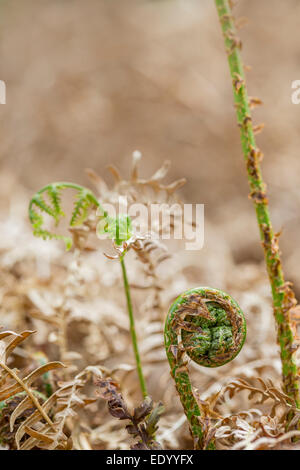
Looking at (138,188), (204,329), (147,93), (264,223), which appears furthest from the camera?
(147,93)

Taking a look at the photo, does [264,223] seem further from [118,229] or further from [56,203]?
[56,203]

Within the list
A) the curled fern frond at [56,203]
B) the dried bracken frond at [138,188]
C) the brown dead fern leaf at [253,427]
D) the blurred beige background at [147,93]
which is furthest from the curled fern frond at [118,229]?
the blurred beige background at [147,93]

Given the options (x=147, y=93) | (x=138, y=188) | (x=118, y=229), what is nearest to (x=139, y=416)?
(x=118, y=229)

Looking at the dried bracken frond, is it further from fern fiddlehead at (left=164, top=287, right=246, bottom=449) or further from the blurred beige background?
the blurred beige background

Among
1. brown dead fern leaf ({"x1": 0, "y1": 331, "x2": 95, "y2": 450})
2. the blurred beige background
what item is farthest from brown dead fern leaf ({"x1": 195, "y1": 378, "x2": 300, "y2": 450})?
the blurred beige background

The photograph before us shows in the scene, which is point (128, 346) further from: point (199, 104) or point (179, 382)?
point (199, 104)
